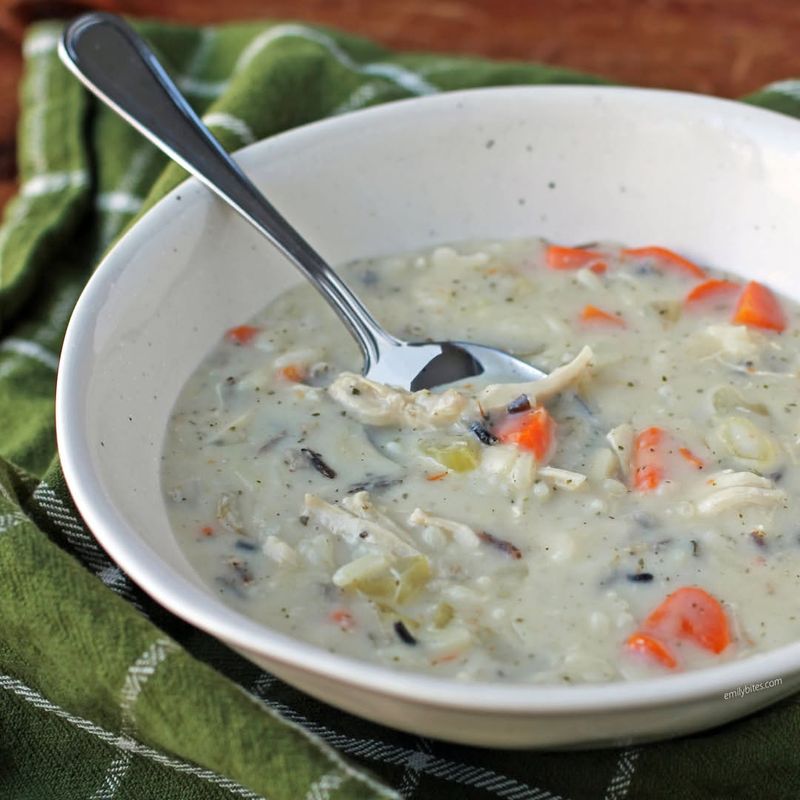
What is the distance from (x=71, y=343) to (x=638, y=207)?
1.57m

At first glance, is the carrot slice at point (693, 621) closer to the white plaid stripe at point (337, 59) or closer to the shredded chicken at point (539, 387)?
the shredded chicken at point (539, 387)

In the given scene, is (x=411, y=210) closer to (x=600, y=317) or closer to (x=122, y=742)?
(x=600, y=317)

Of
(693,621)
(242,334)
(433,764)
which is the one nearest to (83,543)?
(242,334)

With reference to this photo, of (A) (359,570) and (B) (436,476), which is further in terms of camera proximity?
(B) (436,476)

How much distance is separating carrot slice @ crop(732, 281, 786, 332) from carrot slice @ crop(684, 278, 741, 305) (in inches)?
1.3

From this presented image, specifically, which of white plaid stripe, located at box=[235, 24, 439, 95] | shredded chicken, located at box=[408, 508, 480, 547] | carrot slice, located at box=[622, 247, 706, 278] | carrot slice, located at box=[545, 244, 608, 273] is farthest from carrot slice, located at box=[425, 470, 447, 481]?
white plaid stripe, located at box=[235, 24, 439, 95]

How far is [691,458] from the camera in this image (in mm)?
2572

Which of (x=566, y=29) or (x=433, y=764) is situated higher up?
(x=566, y=29)

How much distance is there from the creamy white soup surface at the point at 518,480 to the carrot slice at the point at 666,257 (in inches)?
2.1

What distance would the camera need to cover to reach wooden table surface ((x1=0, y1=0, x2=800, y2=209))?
4129 millimetres

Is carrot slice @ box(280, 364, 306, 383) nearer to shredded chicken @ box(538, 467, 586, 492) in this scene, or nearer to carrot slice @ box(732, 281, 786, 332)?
shredded chicken @ box(538, 467, 586, 492)

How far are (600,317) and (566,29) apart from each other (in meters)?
1.68

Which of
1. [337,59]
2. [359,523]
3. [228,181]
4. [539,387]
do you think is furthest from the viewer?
[337,59]

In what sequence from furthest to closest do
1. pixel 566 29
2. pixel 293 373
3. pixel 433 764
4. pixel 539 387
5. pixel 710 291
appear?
pixel 566 29, pixel 710 291, pixel 293 373, pixel 539 387, pixel 433 764
